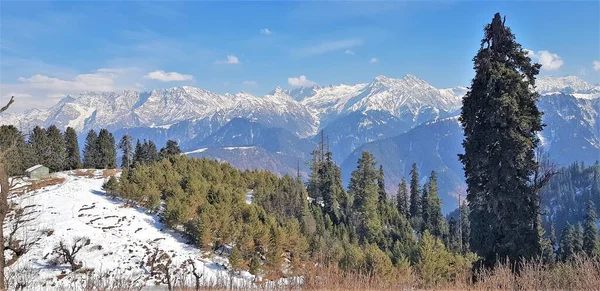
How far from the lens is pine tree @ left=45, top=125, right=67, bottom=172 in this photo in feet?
219

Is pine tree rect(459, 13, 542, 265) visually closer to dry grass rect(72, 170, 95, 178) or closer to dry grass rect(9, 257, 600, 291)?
dry grass rect(9, 257, 600, 291)

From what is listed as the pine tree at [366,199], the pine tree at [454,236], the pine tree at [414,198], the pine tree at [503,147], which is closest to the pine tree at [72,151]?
the pine tree at [366,199]

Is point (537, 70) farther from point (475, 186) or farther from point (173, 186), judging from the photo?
point (173, 186)

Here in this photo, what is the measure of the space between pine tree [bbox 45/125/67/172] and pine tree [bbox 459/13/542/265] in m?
65.0

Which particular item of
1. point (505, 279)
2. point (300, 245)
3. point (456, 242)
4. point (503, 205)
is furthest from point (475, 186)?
point (456, 242)

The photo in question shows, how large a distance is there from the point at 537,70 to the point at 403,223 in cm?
4417

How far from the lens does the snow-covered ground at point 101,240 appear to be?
2568 cm

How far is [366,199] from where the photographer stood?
55812 millimetres

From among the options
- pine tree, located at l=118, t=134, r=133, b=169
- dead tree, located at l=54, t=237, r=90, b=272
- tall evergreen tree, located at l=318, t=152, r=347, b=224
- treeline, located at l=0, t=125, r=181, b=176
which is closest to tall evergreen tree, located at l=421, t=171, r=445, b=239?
tall evergreen tree, located at l=318, t=152, r=347, b=224

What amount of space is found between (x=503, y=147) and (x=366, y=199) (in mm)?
Answer: 37996

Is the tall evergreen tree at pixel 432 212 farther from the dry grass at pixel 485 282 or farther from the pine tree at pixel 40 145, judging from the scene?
the pine tree at pixel 40 145

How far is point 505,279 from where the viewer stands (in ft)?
31.2

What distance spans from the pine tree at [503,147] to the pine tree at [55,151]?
213ft

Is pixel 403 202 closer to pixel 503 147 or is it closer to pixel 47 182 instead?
pixel 47 182
